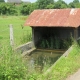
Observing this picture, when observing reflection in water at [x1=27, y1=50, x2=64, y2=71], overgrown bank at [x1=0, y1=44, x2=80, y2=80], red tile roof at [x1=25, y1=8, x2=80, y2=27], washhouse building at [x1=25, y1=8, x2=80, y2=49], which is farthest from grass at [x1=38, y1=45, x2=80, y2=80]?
washhouse building at [x1=25, y1=8, x2=80, y2=49]

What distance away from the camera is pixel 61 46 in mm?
15836

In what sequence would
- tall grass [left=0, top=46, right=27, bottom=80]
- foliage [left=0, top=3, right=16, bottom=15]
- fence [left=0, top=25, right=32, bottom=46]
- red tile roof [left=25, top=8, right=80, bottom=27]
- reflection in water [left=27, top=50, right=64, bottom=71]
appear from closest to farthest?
tall grass [left=0, top=46, right=27, bottom=80]
fence [left=0, top=25, right=32, bottom=46]
reflection in water [left=27, top=50, right=64, bottom=71]
red tile roof [left=25, top=8, right=80, bottom=27]
foliage [left=0, top=3, right=16, bottom=15]

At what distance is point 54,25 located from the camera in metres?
14.2

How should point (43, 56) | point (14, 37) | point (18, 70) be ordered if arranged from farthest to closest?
point (14, 37), point (43, 56), point (18, 70)

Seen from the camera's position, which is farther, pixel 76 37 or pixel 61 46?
pixel 61 46

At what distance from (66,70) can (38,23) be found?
613cm

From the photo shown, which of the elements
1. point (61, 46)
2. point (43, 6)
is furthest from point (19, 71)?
point (43, 6)

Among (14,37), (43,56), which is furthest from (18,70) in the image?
(14,37)

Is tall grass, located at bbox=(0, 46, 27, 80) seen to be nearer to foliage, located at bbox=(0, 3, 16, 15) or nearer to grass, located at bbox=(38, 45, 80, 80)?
grass, located at bbox=(38, 45, 80, 80)

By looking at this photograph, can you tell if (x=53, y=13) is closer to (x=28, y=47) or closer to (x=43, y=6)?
(x=28, y=47)

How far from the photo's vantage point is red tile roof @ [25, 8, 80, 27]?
14163mm

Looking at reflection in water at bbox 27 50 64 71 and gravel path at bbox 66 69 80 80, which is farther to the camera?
reflection in water at bbox 27 50 64 71

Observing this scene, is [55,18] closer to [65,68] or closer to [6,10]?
[65,68]

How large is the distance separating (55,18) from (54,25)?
0.93m
